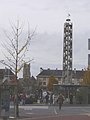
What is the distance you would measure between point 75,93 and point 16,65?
28196 millimetres

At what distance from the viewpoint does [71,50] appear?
346 feet

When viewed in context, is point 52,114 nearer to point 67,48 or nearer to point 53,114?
point 53,114

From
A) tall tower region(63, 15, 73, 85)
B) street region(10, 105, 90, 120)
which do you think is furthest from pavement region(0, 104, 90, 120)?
tall tower region(63, 15, 73, 85)

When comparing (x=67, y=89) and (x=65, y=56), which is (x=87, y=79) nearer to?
(x=65, y=56)

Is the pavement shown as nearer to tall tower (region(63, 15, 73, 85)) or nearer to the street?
the street

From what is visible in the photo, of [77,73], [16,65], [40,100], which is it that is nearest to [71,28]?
[40,100]

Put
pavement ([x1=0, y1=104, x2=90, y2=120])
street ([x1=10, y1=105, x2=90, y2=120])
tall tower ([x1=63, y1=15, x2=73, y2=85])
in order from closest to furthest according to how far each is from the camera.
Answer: pavement ([x1=0, y1=104, x2=90, y2=120]) → street ([x1=10, y1=105, x2=90, y2=120]) → tall tower ([x1=63, y1=15, x2=73, y2=85])

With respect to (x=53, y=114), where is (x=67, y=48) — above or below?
above

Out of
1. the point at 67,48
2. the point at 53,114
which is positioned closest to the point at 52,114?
the point at 53,114

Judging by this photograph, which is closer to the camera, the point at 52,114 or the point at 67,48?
the point at 52,114

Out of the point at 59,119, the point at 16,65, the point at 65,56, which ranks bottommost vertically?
the point at 59,119

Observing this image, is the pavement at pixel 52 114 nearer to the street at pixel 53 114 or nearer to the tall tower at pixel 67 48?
the street at pixel 53 114

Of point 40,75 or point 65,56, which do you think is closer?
point 65,56

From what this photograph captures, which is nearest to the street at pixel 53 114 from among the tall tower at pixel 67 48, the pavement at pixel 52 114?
the pavement at pixel 52 114
